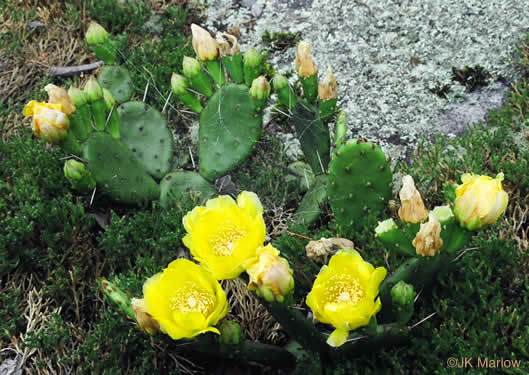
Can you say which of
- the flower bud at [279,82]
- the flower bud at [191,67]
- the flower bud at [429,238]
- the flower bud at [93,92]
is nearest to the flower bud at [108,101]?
the flower bud at [93,92]

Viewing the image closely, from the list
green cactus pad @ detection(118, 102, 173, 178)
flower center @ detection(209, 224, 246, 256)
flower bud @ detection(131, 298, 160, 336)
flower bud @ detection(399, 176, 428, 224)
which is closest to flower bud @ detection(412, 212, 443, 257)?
flower bud @ detection(399, 176, 428, 224)

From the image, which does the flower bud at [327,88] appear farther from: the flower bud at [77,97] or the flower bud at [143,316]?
the flower bud at [143,316]

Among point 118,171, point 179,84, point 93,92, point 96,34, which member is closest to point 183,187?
point 118,171

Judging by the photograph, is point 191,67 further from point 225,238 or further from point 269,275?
point 269,275

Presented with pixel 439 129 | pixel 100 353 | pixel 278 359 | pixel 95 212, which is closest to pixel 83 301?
pixel 100 353

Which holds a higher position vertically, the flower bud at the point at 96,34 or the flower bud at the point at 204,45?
the flower bud at the point at 204,45

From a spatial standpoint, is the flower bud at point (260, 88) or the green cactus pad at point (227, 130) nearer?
the flower bud at point (260, 88)
